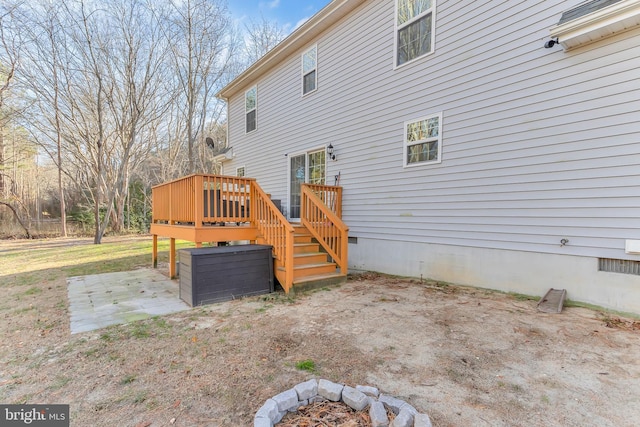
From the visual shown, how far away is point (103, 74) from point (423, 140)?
13240mm

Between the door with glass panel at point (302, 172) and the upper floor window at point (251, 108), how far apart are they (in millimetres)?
2731

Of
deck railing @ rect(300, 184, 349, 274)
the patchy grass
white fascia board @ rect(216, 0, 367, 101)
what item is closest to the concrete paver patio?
the patchy grass

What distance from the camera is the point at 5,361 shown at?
255cm

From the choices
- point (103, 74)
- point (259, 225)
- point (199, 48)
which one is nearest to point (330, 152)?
point (259, 225)

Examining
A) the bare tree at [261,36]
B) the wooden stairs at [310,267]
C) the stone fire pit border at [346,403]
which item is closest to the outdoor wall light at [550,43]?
the wooden stairs at [310,267]

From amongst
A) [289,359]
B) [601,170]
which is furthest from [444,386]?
[601,170]

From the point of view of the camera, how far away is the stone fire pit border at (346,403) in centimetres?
162

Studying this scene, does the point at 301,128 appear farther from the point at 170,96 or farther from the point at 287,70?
the point at 170,96

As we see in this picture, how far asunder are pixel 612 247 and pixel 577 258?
37 cm

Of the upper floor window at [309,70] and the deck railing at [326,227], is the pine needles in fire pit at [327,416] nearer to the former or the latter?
the deck railing at [326,227]

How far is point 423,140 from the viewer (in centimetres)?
538

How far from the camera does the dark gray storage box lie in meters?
4.02

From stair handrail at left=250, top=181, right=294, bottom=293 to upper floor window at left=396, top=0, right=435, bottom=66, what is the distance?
385 cm

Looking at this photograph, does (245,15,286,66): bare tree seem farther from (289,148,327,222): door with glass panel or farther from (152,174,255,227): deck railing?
(152,174,255,227): deck railing
